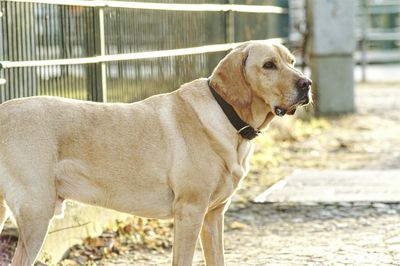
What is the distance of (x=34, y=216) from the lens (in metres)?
5.23

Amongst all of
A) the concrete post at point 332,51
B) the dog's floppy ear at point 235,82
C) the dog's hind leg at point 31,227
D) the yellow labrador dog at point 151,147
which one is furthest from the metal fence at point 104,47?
the concrete post at point 332,51

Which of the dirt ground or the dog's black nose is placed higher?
the dog's black nose

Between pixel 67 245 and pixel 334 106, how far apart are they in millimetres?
8925

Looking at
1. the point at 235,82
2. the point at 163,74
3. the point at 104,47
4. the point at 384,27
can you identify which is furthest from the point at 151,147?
the point at 384,27

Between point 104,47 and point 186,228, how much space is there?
2.63 meters

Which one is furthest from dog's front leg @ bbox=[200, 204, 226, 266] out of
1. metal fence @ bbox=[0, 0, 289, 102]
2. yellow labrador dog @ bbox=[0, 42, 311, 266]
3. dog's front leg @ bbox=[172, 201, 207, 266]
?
metal fence @ bbox=[0, 0, 289, 102]

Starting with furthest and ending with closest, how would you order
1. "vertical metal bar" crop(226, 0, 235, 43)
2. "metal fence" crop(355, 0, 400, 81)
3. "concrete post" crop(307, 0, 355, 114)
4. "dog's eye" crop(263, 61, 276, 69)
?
"metal fence" crop(355, 0, 400, 81), "concrete post" crop(307, 0, 355, 114), "vertical metal bar" crop(226, 0, 235, 43), "dog's eye" crop(263, 61, 276, 69)

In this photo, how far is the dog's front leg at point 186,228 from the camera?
5453 mm

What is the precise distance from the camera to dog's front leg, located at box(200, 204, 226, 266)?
5.82 meters

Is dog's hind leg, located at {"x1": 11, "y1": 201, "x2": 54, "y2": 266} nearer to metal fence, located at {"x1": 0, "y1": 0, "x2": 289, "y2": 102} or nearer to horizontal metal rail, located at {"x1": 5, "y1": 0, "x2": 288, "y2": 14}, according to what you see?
metal fence, located at {"x1": 0, "y1": 0, "x2": 289, "y2": 102}

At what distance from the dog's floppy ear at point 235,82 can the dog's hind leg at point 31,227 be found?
1173 millimetres

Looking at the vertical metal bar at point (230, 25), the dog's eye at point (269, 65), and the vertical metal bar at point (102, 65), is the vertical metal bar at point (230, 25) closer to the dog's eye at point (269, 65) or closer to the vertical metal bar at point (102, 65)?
the vertical metal bar at point (102, 65)

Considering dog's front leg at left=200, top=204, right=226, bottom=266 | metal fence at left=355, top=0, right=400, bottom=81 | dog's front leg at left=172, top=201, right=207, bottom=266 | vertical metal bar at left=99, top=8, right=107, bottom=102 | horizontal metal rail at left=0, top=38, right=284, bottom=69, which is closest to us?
dog's front leg at left=172, top=201, right=207, bottom=266

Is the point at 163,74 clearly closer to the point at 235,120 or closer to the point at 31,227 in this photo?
the point at 235,120
